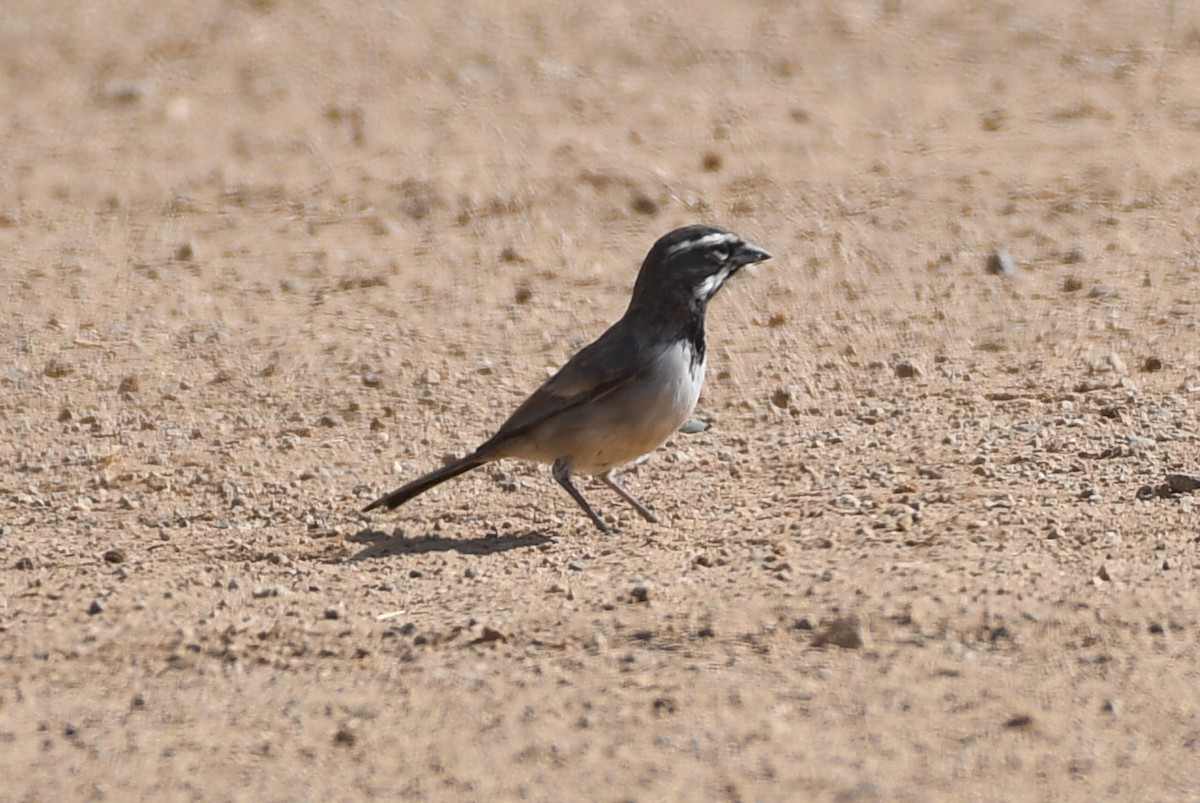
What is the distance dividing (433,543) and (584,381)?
1023 mm

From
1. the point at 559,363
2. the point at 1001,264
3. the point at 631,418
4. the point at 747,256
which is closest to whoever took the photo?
the point at 631,418

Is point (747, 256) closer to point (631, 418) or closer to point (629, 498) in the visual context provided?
point (631, 418)

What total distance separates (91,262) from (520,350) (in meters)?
3.36

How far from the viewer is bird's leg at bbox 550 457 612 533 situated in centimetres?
872

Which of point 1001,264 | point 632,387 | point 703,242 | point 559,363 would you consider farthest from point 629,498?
point 1001,264

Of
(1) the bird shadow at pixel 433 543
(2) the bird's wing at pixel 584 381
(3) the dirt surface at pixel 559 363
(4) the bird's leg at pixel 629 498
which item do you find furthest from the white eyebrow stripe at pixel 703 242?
(1) the bird shadow at pixel 433 543

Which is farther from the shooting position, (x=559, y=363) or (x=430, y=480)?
(x=559, y=363)

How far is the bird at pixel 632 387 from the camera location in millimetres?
8484

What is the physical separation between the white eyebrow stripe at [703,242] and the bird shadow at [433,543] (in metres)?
1.48

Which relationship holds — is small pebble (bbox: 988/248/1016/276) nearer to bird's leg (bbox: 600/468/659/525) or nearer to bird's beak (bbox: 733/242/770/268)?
bird's beak (bbox: 733/242/770/268)

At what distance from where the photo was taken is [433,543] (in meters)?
8.60

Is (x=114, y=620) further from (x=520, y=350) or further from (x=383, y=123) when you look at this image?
(x=383, y=123)

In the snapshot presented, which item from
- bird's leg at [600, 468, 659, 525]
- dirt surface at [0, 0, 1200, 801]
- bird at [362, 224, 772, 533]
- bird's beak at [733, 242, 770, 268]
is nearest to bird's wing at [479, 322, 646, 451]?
bird at [362, 224, 772, 533]

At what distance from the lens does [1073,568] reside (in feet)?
23.6
